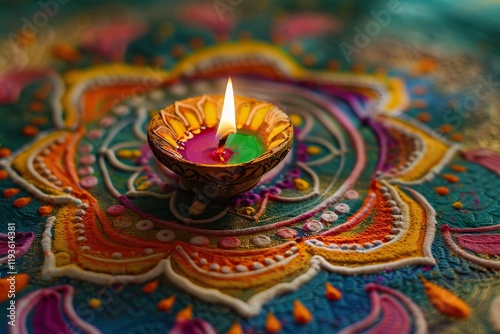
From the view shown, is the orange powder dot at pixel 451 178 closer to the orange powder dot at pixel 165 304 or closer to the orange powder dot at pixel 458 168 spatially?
the orange powder dot at pixel 458 168

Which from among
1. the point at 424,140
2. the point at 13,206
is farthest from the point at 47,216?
the point at 424,140

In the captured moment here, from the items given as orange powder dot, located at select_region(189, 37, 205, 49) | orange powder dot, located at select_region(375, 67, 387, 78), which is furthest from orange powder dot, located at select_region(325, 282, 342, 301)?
orange powder dot, located at select_region(189, 37, 205, 49)

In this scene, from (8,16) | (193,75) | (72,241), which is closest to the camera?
(72,241)

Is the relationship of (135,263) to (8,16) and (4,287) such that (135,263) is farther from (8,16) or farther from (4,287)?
(8,16)

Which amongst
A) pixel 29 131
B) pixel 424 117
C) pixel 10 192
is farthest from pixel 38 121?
pixel 424 117

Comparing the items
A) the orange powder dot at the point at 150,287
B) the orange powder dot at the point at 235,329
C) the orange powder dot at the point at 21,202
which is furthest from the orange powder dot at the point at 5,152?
the orange powder dot at the point at 235,329

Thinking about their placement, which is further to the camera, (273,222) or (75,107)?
(75,107)
